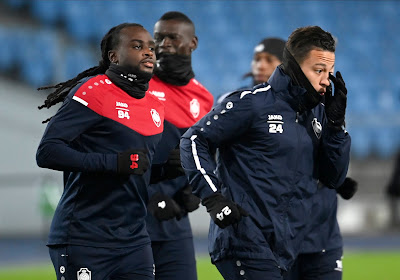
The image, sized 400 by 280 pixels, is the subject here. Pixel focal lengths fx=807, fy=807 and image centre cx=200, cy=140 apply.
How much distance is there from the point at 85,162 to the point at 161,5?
13973 mm

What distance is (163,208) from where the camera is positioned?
5129mm

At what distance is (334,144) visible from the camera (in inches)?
168

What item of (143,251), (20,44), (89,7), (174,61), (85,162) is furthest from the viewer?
(89,7)

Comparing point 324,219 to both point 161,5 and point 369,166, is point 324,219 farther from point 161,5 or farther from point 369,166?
point 161,5

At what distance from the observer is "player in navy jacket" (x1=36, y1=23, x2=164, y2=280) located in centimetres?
400

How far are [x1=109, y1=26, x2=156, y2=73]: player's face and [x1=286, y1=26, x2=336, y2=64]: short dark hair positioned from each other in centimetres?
77

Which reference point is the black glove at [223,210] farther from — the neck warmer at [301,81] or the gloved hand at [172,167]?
the gloved hand at [172,167]

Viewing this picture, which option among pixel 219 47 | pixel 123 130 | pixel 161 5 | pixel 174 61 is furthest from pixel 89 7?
pixel 123 130

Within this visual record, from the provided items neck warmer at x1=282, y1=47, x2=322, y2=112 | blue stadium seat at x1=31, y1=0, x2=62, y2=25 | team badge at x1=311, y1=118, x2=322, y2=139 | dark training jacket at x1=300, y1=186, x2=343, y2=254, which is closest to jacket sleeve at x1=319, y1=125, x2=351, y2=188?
team badge at x1=311, y1=118, x2=322, y2=139

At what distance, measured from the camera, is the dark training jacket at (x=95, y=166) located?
3.98 meters

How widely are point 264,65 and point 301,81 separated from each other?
5.71 feet

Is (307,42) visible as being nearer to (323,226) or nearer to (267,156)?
(267,156)

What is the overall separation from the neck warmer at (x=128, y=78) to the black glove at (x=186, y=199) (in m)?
1.12

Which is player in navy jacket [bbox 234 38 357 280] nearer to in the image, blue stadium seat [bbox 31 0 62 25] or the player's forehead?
the player's forehead
